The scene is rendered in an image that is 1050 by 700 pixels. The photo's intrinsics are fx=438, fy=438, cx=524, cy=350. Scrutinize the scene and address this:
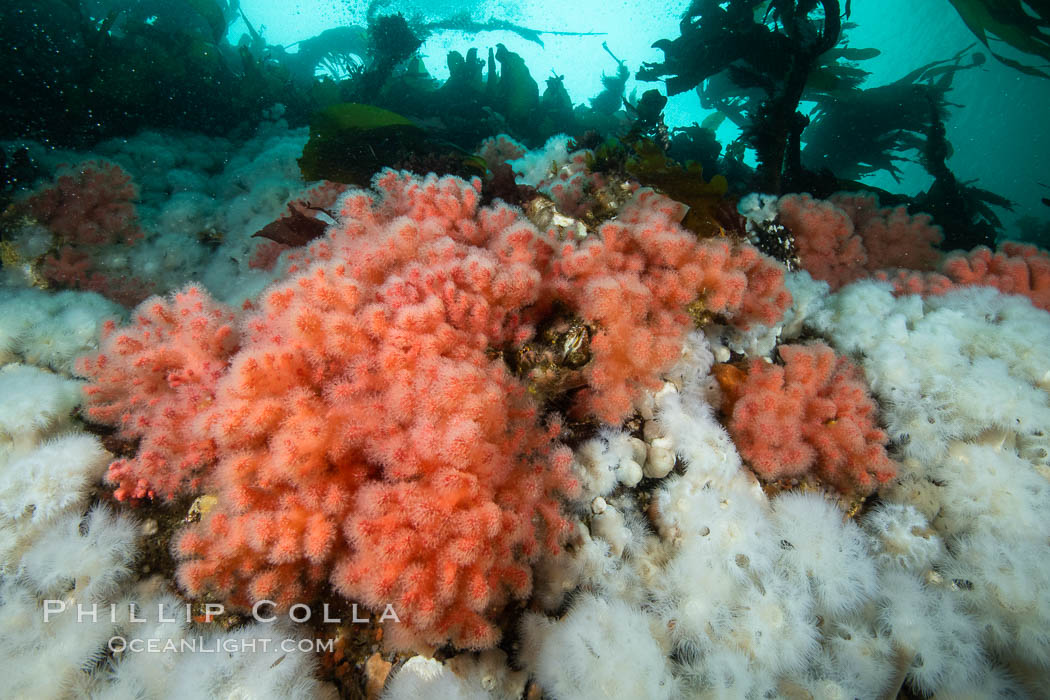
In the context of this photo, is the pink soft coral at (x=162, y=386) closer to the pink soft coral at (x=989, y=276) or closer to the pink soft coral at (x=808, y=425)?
the pink soft coral at (x=808, y=425)

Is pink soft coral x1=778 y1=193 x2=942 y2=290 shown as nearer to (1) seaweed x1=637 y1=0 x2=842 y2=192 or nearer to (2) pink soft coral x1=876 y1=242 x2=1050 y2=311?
(2) pink soft coral x1=876 y1=242 x2=1050 y2=311

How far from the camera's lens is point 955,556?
8.36ft

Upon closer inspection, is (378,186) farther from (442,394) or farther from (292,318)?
(442,394)

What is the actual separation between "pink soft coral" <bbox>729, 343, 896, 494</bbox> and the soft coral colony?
451 millimetres

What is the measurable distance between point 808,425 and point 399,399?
2.60 m

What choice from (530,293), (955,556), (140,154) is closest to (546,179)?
(530,293)

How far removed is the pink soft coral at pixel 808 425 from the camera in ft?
9.10

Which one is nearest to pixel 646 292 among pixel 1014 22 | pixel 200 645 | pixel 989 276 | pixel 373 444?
pixel 373 444

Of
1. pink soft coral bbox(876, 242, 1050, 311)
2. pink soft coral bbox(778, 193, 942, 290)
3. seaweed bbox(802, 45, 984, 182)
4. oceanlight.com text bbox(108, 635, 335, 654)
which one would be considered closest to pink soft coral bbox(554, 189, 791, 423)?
pink soft coral bbox(778, 193, 942, 290)

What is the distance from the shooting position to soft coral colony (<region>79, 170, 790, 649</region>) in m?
1.99

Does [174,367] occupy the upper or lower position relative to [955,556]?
upper

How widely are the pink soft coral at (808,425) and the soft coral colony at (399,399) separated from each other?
0.45m

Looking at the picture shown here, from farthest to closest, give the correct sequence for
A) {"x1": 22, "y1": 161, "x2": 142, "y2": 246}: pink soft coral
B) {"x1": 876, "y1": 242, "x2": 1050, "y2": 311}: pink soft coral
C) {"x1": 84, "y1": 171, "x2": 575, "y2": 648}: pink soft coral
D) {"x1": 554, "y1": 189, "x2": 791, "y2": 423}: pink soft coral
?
{"x1": 22, "y1": 161, "x2": 142, "y2": 246}: pink soft coral < {"x1": 876, "y1": 242, "x2": 1050, "y2": 311}: pink soft coral < {"x1": 554, "y1": 189, "x2": 791, "y2": 423}: pink soft coral < {"x1": 84, "y1": 171, "x2": 575, "y2": 648}: pink soft coral

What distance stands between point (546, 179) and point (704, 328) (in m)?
2.32
